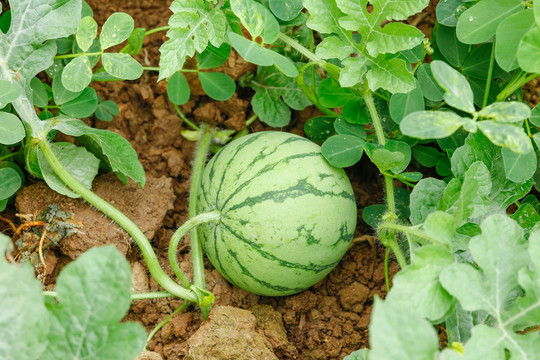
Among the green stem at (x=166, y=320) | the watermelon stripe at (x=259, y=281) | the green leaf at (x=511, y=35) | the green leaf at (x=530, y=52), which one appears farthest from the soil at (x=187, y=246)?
the green leaf at (x=530, y=52)

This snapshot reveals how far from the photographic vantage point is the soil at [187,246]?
216cm

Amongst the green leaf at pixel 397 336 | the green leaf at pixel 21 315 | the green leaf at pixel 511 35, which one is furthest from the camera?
the green leaf at pixel 511 35

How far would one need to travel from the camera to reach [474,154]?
1.96 meters

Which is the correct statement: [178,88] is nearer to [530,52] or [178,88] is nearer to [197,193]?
[197,193]

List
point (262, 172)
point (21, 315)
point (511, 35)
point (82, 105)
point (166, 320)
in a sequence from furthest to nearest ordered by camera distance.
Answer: point (82, 105)
point (166, 320)
point (262, 172)
point (511, 35)
point (21, 315)

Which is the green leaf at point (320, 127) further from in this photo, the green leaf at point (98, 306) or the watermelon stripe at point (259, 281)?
the green leaf at point (98, 306)

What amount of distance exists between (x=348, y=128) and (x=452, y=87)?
0.75 metres

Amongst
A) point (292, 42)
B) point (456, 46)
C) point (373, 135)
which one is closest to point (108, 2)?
point (292, 42)

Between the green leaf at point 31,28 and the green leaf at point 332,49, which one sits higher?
the green leaf at point 332,49

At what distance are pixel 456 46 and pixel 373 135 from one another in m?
0.54

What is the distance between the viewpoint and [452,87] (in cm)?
158

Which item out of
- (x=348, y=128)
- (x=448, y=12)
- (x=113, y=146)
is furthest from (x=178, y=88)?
(x=448, y=12)

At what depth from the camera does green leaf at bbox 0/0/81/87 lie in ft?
6.90

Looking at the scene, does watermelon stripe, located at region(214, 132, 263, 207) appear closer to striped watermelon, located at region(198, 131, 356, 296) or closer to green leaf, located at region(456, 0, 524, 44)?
striped watermelon, located at region(198, 131, 356, 296)
